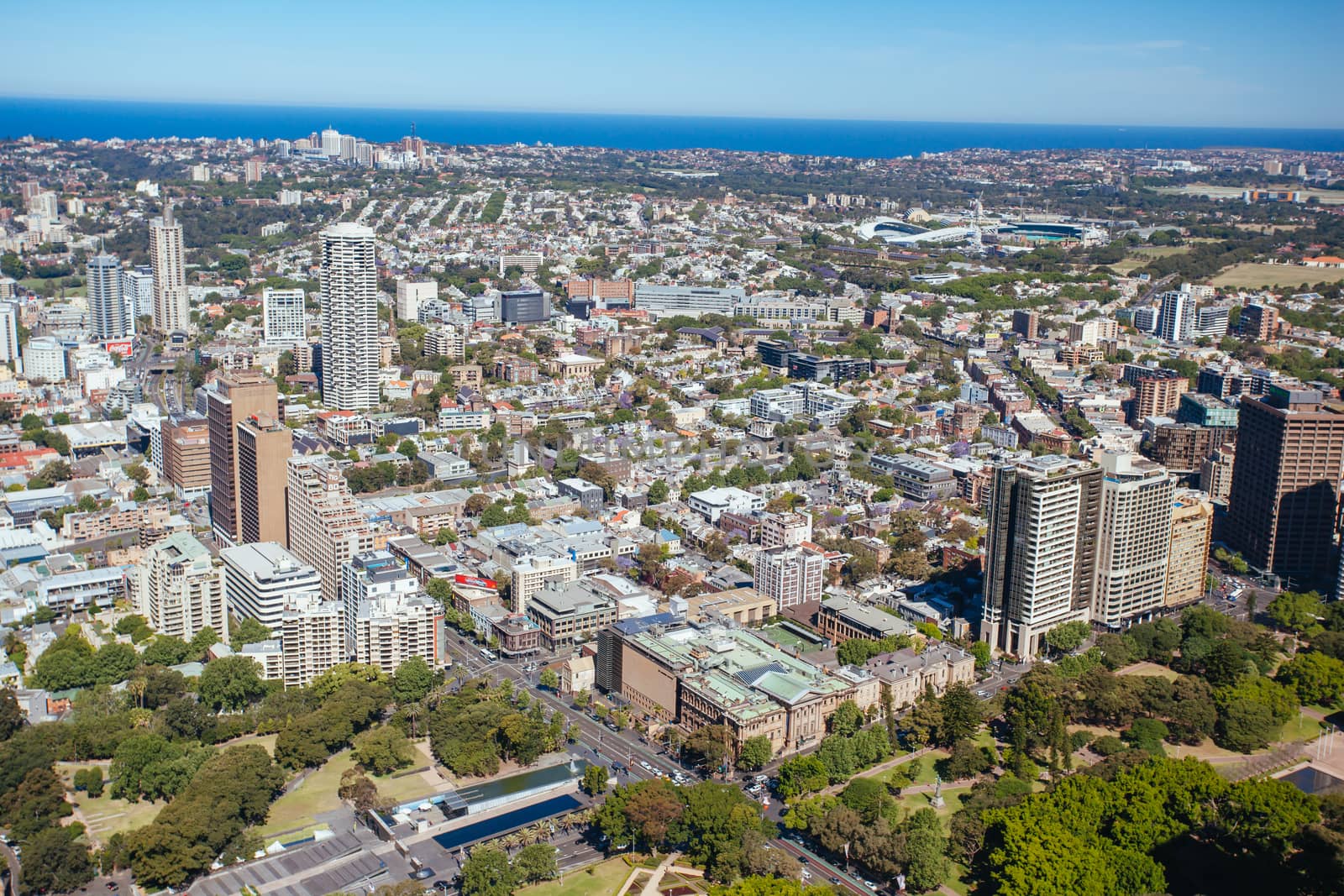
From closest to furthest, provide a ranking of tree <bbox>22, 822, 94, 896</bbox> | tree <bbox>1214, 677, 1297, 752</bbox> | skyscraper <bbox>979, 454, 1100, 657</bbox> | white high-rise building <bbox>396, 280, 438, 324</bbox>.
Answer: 1. tree <bbox>22, 822, 94, 896</bbox>
2. tree <bbox>1214, 677, 1297, 752</bbox>
3. skyscraper <bbox>979, 454, 1100, 657</bbox>
4. white high-rise building <bbox>396, 280, 438, 324</bbox>

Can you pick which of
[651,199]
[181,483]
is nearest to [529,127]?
[651,199]

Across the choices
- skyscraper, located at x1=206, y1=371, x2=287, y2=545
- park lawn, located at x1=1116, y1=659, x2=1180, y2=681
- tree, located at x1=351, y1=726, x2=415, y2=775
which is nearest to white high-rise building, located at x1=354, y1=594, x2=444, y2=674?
tree, located at x1=351, y1=726, x2=415, y2=775

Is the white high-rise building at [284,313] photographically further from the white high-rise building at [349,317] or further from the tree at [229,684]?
the tree at [229,684]

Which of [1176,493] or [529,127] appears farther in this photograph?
[529,127]

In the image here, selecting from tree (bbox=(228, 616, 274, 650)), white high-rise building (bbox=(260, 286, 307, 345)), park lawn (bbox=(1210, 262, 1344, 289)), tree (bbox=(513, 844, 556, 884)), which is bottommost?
tree (bbox=(513, 844, 556, 884))

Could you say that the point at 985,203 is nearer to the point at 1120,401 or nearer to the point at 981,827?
the point at 1120,401

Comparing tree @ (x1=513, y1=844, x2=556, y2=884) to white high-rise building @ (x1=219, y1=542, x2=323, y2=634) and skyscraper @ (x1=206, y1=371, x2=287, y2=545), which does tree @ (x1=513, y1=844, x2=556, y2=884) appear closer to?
white high-rise building @ (x1=219, y1=542, x2=323, y2=634)

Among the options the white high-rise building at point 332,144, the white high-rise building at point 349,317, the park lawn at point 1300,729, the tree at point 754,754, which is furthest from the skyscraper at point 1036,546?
the white high-rise building at point 332,144
